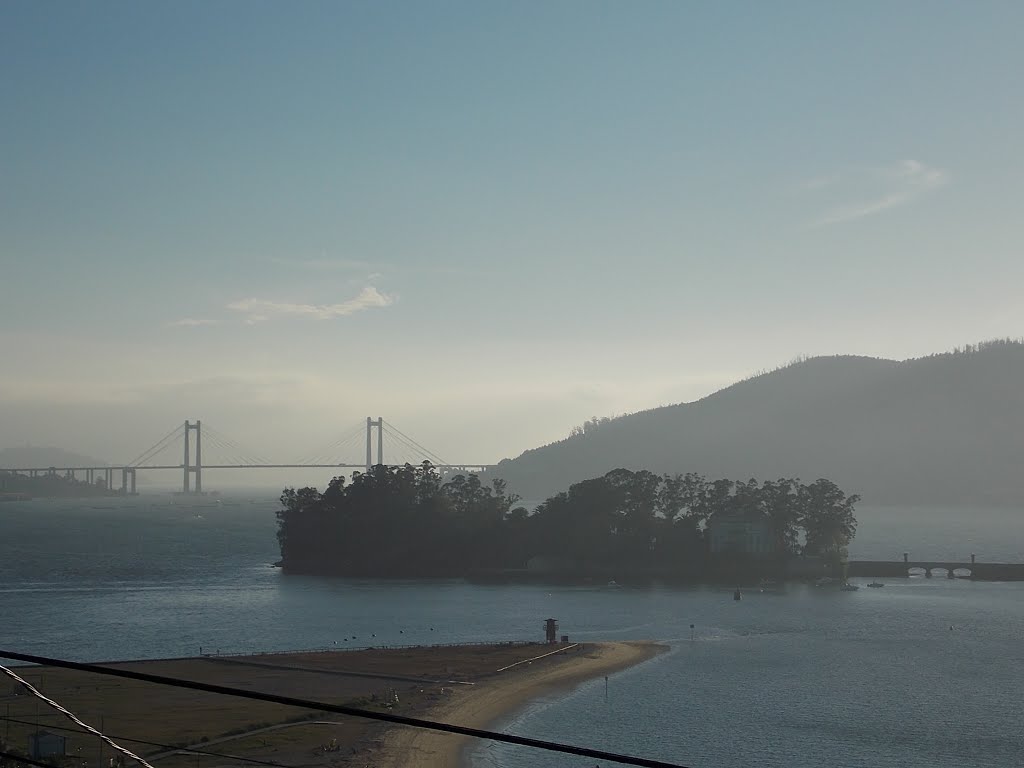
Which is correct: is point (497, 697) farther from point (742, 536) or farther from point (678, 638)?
point (742, 536)

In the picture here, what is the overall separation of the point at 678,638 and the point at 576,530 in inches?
1286

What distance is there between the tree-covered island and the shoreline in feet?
108

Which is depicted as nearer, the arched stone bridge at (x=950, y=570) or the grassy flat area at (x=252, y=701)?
the grassy flat area at (x=252, y=701)

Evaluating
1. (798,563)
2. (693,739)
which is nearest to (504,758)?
(693,739)

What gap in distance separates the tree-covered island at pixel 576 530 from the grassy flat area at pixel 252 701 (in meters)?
37.0

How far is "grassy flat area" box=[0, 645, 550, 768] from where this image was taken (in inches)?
1006

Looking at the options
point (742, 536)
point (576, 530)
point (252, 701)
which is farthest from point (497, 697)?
point (742, 536)

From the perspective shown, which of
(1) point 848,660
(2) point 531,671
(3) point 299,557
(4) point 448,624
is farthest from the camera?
(3) point 299,557

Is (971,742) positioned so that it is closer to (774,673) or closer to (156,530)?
(774,673)

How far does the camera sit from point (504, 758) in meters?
29.0

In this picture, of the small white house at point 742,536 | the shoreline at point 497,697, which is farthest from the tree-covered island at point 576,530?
the shoreline at point 497,697

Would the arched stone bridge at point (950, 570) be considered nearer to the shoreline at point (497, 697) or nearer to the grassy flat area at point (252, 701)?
the shoreline at point (497, 697)

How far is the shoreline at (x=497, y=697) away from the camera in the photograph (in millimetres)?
28078

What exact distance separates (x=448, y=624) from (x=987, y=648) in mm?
25898
